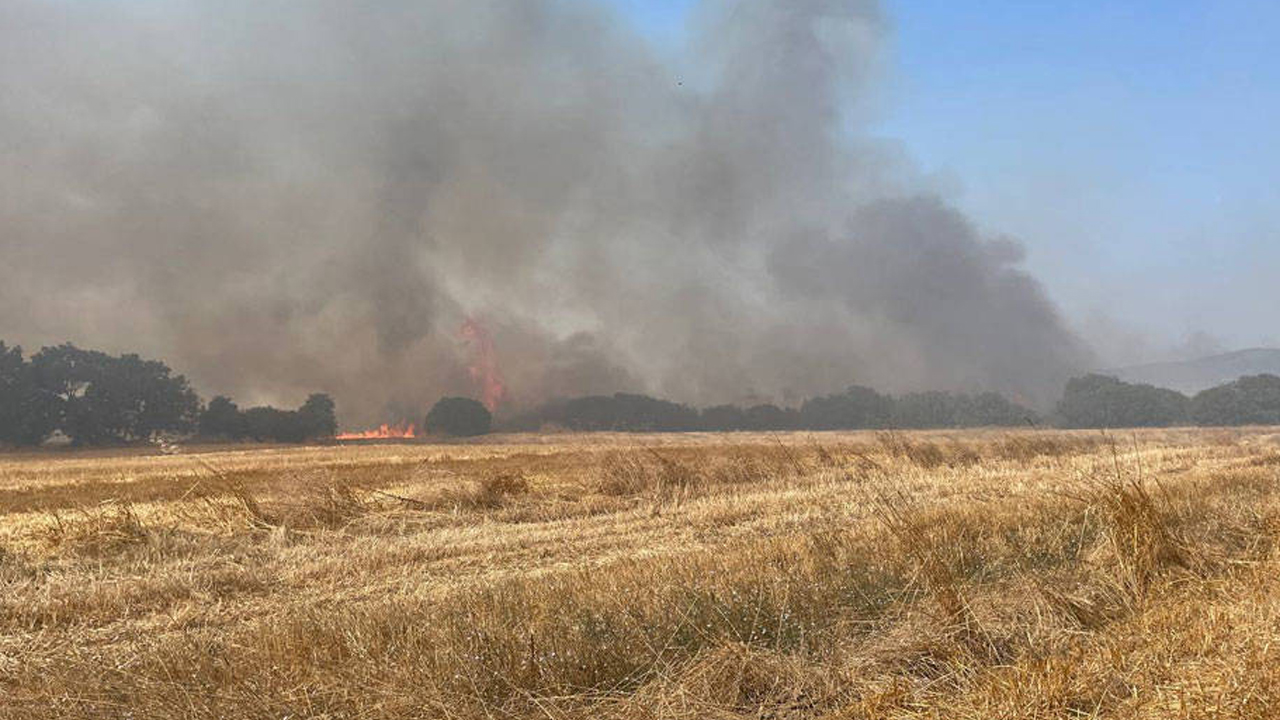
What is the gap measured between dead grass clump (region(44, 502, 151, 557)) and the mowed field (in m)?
0.05

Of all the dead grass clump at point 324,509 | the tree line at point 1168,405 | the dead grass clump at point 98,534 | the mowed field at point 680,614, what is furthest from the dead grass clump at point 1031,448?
the tree line at point 1168,405

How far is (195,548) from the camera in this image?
12.9 meters

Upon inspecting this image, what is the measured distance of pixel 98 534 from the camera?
43.6 feet

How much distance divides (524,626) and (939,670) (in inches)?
129

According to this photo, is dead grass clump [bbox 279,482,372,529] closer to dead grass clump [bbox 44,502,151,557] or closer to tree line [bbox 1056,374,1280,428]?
dead grass clump [bbox 44,502,151,557]

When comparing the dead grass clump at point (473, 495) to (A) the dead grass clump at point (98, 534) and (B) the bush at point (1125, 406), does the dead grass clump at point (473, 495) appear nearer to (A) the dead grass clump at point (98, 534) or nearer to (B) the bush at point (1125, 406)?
(A) the dead grass clump at point (98, 534)

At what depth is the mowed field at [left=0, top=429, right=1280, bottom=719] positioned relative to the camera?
4.53 metres

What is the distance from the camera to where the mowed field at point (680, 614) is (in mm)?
4531

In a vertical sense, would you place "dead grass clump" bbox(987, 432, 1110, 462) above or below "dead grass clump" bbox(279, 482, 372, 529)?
below

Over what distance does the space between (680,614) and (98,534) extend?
41.5 ft

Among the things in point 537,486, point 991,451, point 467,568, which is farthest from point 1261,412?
point 467,568

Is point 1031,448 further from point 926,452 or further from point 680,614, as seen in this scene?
point 680,614

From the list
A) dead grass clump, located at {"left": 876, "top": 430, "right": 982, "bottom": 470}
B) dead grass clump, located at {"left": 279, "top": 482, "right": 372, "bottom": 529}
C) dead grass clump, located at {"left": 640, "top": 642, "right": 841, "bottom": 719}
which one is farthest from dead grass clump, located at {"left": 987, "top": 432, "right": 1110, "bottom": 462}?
dead grass clump, located at {"left": 640, "top": 642, "right": 841, "bottom": 719}

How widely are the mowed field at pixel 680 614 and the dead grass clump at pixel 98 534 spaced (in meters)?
0.05
